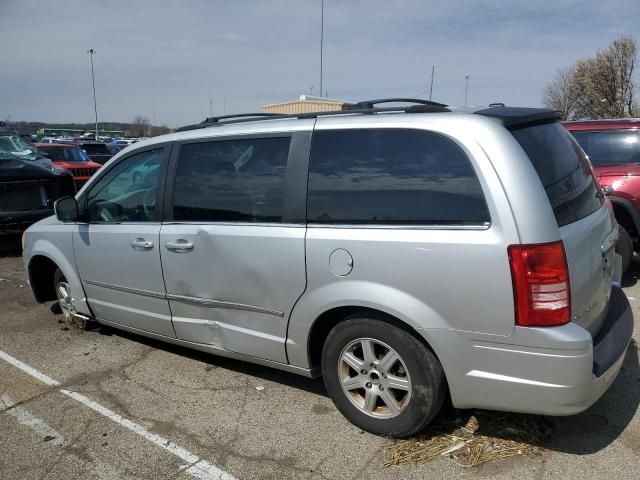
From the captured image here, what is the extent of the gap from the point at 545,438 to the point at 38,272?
4550 mm

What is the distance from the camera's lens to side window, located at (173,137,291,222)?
328cm

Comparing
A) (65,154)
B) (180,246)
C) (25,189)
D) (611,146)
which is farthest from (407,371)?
(65,154)

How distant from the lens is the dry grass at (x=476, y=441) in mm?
2848

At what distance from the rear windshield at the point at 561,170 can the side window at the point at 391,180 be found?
37cm

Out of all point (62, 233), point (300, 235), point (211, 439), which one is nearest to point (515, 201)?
point (300, 235)

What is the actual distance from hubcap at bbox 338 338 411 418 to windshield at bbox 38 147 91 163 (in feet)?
44.4

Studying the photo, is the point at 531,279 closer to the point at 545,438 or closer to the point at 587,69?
the point at 545,438

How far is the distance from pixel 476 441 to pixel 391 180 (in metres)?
1.50

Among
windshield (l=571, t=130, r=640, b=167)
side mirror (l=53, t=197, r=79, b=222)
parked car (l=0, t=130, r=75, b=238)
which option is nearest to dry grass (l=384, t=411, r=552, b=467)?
side mirror (l=53, t=197, r=79, b=222)

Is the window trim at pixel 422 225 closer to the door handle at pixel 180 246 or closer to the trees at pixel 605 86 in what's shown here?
the door handle at pixel 180 246

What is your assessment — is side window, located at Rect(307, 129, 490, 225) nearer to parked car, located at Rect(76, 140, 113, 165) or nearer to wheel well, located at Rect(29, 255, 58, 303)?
wheel well, located at Rect(29, 255, 58, 303)

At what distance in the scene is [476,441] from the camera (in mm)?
2963

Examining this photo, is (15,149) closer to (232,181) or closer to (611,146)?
(232,181)

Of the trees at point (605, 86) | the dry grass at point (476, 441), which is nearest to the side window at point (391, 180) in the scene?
the dry grass at point (476, 441)
